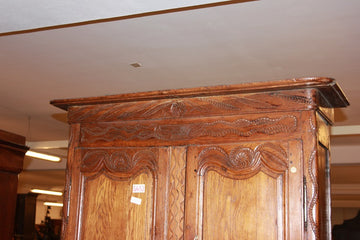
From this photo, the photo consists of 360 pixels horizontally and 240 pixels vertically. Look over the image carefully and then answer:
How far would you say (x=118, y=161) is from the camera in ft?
11.1

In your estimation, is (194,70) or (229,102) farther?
(194,70)

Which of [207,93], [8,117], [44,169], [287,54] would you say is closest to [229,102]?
[207,93]

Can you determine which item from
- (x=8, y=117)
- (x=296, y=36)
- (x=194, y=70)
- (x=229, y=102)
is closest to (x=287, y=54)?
(x=296, y=36)

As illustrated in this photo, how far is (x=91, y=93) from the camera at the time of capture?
273 inches

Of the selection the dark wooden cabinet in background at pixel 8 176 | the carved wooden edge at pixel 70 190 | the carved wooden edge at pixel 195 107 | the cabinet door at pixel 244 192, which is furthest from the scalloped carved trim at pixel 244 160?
the dark wooden cabinet in background at pixel 8 176

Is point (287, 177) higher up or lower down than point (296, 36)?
lower down

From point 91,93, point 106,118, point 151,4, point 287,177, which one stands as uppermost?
point 91,93

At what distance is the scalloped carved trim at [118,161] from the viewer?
3.31 m

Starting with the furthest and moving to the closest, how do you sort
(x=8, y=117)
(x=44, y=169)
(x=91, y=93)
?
(x=44, y=169) < (x=8, y=117) < (x=91, y=93)

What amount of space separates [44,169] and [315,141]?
384 inches

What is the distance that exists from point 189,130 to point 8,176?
1.46 meters

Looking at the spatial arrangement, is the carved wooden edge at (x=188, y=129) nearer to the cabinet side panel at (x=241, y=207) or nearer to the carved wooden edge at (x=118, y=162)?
the carved wooden edge at (x=118, y=162)

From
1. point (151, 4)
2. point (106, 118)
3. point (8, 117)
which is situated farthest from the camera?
point (8, 117)

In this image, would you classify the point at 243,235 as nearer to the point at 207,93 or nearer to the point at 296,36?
the point at 207,93
